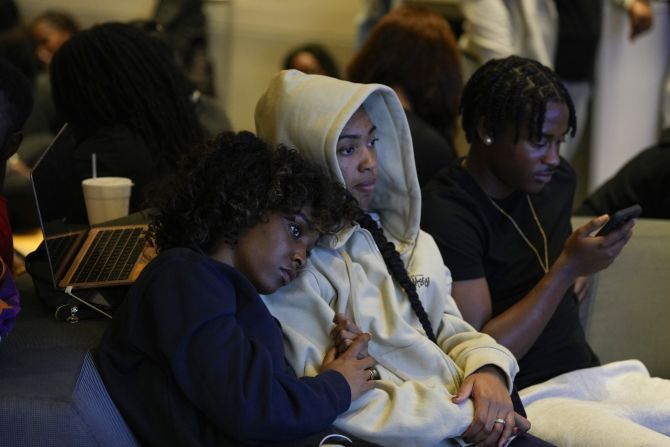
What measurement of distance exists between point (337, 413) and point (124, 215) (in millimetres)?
810

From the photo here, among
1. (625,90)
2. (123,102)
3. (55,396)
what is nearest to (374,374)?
(55,396)

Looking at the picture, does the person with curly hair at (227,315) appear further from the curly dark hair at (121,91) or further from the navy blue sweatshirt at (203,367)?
the curly dark hair at (121,91)

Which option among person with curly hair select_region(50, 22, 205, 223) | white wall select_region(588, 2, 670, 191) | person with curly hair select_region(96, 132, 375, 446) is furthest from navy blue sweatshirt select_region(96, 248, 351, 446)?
white wall select_region(588, 2, 670, 191)

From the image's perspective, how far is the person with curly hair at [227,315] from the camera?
1283mm

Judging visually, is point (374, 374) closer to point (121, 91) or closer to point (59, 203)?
point (59, 203)

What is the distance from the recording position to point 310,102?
161 cm

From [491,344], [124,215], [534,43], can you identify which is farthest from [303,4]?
[491,344]

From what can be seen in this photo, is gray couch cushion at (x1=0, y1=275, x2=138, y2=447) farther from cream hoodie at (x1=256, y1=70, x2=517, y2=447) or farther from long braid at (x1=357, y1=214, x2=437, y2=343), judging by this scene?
long braid at (x1=357, y1=214, x2=437, y2=343)

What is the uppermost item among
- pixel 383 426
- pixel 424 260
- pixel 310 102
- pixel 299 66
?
pixel 310 102

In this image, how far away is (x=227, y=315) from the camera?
4.34 ft

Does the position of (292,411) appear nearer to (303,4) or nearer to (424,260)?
(424,260)

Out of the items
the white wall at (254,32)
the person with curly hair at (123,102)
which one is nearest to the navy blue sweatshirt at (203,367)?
the person with curly hair at (123,102)

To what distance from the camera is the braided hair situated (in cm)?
184

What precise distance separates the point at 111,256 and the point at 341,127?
46 centimetres
